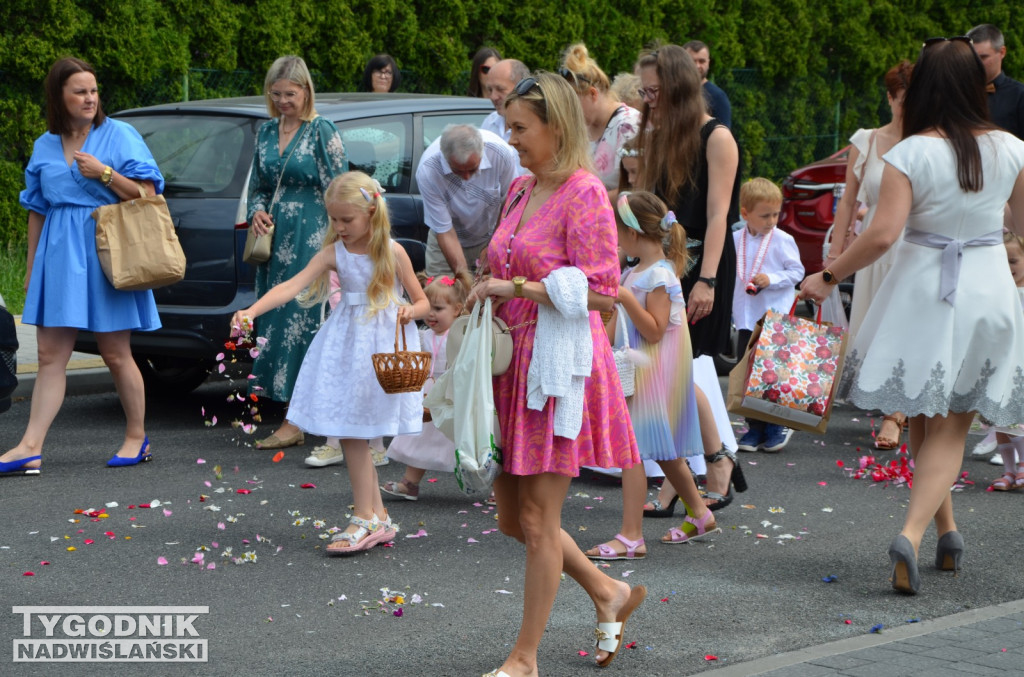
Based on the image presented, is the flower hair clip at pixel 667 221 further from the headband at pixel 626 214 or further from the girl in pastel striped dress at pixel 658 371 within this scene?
the headband at pixel 626 214

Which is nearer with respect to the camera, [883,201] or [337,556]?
[883,201]

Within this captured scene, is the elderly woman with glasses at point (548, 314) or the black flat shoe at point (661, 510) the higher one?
the elderly woman with glasses at point (548, 314)

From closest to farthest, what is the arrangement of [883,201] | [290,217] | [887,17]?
→ [883,201]
[290,217]
[887,17]

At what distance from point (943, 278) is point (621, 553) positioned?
166 centimetres

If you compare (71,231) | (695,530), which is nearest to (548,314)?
(695,530)

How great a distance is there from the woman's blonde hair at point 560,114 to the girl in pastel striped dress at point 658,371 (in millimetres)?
1217

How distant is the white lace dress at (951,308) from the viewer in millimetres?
5273

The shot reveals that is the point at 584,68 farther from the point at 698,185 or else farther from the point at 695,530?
the point at 695,530

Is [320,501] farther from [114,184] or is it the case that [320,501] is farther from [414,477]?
[114,184]

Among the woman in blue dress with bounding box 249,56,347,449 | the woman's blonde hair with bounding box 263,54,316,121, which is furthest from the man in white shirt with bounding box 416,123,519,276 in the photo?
the woman's blonde hair with bounding box 263,54,316,121

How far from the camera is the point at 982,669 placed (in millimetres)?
4367

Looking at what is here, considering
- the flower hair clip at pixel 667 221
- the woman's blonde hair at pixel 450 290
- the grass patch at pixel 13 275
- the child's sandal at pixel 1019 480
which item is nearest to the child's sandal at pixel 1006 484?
the child's sandal at pixel 1019 480

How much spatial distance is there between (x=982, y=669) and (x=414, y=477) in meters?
3.21

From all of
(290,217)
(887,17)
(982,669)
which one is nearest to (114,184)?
(290,217)
